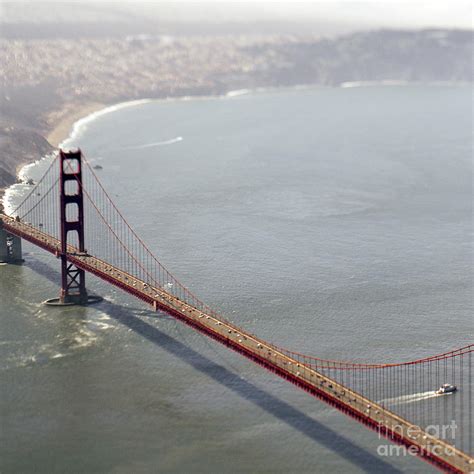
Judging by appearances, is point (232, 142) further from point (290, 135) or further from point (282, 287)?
point (282, 287)

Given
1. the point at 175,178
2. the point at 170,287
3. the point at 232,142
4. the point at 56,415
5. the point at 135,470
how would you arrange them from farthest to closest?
the point at 232,142 < the point at 175,178 < the point at 170,287 < the point at 56,415 < the point at 135,470

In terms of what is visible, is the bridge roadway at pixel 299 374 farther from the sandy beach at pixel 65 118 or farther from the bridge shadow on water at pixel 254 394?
Answer: the sandy beach at pixel 65 118

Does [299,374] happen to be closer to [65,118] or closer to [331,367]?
[331,367]

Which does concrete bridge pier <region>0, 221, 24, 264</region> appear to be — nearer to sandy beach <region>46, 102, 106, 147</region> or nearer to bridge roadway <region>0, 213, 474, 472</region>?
bridge roadway <region>0, 213, 474, 472</region>

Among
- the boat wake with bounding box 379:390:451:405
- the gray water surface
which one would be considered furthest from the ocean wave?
the boat wake with bounding box 379:390:451:405

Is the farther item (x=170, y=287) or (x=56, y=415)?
(x=170, y=287)

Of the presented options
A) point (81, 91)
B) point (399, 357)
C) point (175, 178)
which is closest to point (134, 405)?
point (399, 357)
